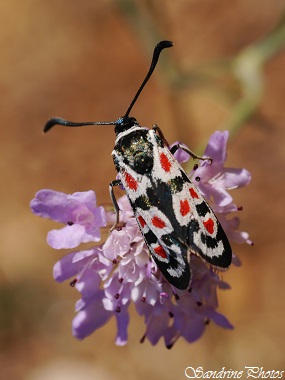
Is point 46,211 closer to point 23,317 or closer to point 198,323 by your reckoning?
point 198,323

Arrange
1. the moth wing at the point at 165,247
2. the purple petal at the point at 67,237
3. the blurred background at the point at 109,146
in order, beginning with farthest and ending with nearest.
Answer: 1. the blurred background at the point at 109,146
2. the purple petal at the point at 67,237
3. the moth wing at the point at 165,247

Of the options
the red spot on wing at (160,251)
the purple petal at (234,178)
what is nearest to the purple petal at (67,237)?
the red spot on wing at (160,251)

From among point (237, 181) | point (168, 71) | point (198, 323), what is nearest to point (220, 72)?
point (168, 71)

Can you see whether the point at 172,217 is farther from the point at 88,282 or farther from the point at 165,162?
the point at 88,282

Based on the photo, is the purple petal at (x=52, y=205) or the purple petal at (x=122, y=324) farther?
the purple petal at (x=122, y=324)

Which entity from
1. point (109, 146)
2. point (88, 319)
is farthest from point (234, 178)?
point (109, 146)

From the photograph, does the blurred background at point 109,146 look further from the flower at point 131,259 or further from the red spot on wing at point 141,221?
the red spot on wing at point 141,221
